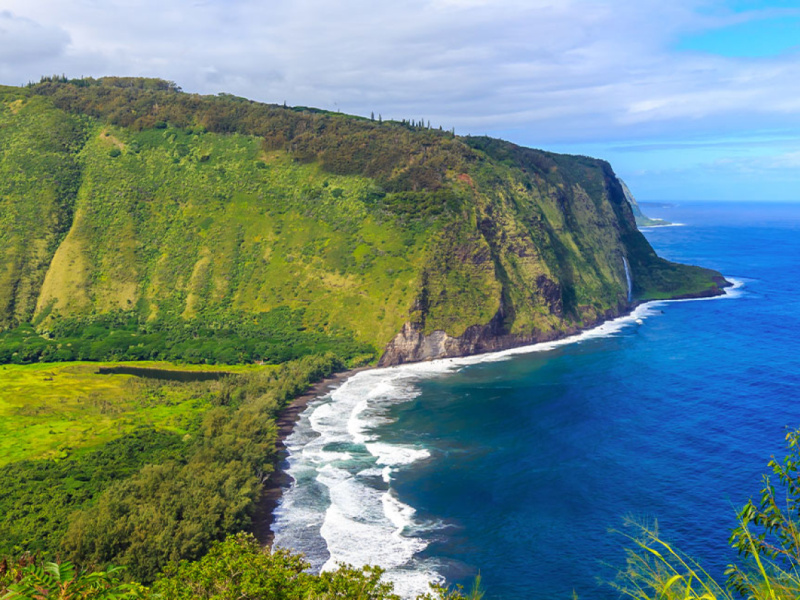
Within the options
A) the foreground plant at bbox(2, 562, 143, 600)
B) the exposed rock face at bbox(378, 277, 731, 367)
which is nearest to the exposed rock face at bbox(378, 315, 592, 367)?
the exposed rock face at bbox(378, 277, 731, 367)

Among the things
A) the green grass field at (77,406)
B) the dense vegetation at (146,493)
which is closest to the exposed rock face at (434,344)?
the green grass field at (77,406)

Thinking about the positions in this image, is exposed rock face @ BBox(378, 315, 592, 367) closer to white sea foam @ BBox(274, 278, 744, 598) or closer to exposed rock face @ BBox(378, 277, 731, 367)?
exposed rock face @ BBox(378, 277, 731, 367)

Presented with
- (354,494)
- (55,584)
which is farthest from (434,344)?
(55,584)

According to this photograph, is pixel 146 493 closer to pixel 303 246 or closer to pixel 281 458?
pixel 281 458

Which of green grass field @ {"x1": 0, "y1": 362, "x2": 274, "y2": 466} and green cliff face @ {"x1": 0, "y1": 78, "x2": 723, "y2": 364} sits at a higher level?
green cliff face @ {"x1": 0, "y1": 78, "x2": 723, "y2": 364}

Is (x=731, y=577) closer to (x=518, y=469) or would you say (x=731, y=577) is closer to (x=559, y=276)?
(x=518, y=469)

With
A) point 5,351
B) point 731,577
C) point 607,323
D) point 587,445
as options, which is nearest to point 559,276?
point 607,323
